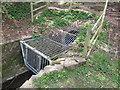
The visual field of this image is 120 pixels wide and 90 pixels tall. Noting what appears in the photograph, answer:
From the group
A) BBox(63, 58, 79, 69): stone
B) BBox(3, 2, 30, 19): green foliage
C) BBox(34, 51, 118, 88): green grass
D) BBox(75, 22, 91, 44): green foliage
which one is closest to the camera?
BBox(34, 51, 118, 88): green grass

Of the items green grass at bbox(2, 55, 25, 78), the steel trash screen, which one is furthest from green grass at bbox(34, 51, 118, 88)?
green grass at bbox(2, 55, 25, 78)

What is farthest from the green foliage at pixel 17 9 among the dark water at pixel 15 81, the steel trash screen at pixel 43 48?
the dark water at pixel 15 81

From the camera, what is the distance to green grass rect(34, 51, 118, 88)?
3.01 metres

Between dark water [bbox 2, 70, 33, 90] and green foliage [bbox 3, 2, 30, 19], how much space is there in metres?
2.79

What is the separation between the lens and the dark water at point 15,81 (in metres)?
5.04

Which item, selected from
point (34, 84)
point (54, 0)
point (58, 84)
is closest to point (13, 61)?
point (34, 84)

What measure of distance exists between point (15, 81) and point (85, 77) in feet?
10.7

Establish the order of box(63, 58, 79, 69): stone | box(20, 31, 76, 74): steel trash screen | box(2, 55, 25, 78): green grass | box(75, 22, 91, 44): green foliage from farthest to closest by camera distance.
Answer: box(2, 55, 25, 78): green grass
box(75, 22, 91, 44): green foliage
box(20, 31, 76, 74): steel trash screen
box(63, 58, 79, 69): stone

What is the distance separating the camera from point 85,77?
3227 millimetres

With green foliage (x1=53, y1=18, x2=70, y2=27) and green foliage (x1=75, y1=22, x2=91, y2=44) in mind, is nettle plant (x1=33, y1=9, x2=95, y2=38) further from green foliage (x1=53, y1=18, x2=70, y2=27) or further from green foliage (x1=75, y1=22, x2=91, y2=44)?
green foliage (x1=75, y1=22, x2=91, y2=44)

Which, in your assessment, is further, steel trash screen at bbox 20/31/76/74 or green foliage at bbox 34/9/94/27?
green foliage at bbox 34/9/94/27

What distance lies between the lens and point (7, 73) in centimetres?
507

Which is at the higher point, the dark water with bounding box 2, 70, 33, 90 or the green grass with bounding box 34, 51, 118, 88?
the green grass with bounding box 34, 51, 118, 88

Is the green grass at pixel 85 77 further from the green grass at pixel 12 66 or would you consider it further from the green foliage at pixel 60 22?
the green foliage at pixel 60 22
